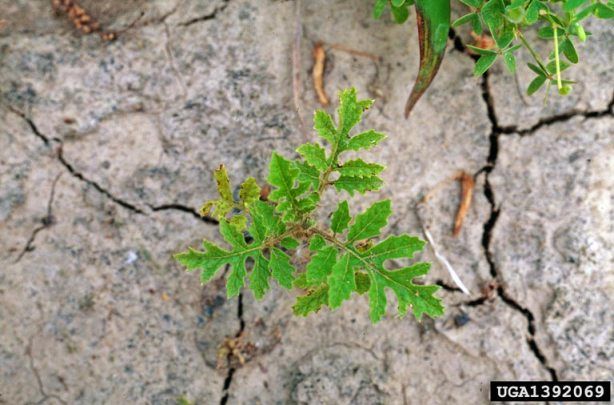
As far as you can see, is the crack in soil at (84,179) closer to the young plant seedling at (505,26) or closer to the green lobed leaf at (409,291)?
the green lobed leaf at (409,291)

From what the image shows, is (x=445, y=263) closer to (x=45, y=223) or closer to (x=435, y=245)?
(x=435, y=245)

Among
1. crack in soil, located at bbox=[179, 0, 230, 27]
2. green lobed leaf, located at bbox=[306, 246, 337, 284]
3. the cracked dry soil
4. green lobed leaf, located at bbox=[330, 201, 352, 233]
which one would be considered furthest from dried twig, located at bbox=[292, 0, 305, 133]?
green lobed leaf, located at bbox=[306, 246, 337, 284]

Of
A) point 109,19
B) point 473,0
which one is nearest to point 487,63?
point 473,0

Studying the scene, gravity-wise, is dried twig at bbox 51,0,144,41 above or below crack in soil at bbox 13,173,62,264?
above

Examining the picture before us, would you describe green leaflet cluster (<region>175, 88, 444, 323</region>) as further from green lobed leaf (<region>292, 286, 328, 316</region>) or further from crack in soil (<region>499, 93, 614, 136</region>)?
crack in soil (<region>499, 93, 614, 136</region>)

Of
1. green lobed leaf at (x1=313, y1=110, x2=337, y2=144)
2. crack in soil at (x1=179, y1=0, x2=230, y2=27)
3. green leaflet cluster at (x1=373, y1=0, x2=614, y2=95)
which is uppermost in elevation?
crack in soil at (x1=179, y1=0, x2=230, y2=27)

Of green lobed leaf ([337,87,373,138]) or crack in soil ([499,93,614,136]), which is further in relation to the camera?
crack in soil ([499,93,614,136])

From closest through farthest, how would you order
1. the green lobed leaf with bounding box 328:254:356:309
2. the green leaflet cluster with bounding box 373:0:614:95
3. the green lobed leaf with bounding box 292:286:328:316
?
the green lobed leaf with bounding box 328:254:356:309 < the green leaflet cluster with bounding box 373:0:614:95 < the green lobed leaf with bounding box 292:286:328:316

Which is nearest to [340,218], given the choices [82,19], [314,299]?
[314,299]
